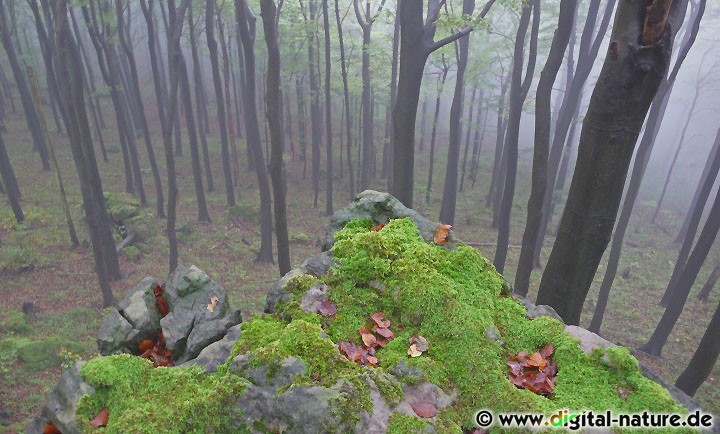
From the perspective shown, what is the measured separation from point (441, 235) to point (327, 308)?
4.99 feet

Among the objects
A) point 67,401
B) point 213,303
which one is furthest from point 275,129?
point 67,401

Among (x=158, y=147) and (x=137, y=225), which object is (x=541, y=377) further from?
(x=158, y=147)

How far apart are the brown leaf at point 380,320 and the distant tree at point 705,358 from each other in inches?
249

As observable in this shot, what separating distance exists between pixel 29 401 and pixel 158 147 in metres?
21.4

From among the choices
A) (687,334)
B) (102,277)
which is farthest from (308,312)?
(687,334)

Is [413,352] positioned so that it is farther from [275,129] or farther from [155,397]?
[275,129]

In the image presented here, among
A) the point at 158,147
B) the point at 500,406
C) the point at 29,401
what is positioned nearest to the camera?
the point at 500,406

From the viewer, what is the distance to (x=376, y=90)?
26750mm

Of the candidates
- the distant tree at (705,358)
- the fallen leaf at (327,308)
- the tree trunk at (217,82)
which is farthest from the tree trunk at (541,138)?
the tree trunk at (217,82)

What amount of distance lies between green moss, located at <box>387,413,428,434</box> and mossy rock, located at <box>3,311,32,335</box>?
11.8m

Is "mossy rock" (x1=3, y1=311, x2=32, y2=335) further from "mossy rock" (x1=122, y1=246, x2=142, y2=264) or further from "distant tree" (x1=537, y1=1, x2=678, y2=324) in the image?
"distant tree" (x1=537, y1=1, x2=678, y2=324)

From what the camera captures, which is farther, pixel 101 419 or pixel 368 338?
pixel 368 338

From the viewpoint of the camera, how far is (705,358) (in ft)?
21.0

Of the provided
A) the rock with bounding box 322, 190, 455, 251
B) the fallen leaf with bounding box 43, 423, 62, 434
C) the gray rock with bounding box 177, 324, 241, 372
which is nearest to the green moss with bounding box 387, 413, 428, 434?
the gray rock with bounding box 177, 324, 241, 372
